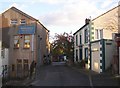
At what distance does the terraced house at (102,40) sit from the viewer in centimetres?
2808

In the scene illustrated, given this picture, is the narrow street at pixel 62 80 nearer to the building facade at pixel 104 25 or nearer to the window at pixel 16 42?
the building facade at pixel 104 25

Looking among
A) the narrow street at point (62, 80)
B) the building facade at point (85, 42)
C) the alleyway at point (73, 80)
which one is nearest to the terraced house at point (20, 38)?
the building facade at point (85, 42)

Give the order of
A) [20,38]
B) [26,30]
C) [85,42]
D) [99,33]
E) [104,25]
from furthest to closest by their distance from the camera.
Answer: [20,38]
[26,30]
[85,42]
[99,33]
[104,25]

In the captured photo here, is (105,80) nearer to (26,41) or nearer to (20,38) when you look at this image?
(26,41)

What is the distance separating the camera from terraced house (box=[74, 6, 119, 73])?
92.1 ft

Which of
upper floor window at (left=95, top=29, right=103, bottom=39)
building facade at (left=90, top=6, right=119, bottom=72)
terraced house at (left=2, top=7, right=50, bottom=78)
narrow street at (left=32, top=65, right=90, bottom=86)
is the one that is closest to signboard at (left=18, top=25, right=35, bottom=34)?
terraced house at (left=2, top=7, right=50, bottom=78)

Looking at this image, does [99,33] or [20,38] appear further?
[20,38]

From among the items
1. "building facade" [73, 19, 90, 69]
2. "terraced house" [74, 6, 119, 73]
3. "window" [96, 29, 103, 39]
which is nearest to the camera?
"terraced house" [74, 6, 119, 73]

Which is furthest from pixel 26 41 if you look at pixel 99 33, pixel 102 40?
pixel 102 40

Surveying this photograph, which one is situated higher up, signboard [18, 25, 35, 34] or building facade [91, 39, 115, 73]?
signboard [18, 25, 35, 34]

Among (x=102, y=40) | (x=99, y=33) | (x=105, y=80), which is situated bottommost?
(x=105, y=80)

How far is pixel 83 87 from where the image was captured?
730 inches

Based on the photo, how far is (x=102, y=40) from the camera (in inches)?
1101

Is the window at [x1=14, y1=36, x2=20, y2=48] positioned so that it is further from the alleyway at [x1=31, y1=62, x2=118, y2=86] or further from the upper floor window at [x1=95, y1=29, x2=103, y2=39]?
the alleyway at [x1=31, y1=62, x2=118, y2=86]
